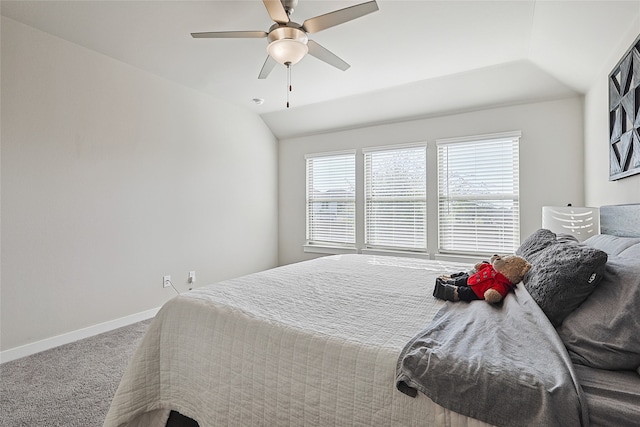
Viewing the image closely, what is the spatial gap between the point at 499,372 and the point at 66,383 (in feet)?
8.68

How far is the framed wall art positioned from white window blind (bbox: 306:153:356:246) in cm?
291

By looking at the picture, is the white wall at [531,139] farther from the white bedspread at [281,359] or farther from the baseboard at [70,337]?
the baseboard at [70,337]

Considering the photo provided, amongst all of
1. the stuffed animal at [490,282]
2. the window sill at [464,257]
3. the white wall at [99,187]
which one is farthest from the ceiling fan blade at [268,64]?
the window sill at [464,257]

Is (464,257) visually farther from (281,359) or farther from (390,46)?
(281,359)

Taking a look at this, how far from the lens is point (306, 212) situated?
5172 millimetres

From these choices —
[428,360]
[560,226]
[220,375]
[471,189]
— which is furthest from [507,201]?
[220,375]

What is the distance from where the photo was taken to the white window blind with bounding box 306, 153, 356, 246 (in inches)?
192

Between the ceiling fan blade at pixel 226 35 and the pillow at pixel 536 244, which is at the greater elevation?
the ceiling fan blade at pixel 226 35

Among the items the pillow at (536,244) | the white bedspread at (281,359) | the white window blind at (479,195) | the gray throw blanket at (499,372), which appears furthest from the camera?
the white window blind at (479,195)

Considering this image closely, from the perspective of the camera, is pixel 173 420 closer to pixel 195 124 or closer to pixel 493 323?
pixel 493 323

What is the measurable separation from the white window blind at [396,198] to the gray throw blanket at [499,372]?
126 inches

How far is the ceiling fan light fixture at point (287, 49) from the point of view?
82.2 inches

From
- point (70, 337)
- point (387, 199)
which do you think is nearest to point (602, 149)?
point (387, 199)

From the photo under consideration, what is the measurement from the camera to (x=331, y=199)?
5.01 m
